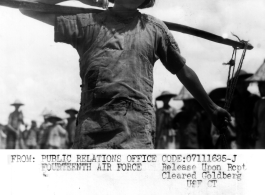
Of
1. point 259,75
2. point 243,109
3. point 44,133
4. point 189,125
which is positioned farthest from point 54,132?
point 259,75

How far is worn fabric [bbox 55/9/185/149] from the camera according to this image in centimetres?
304

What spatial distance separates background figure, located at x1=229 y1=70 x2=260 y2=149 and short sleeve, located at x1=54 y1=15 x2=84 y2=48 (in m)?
3.98

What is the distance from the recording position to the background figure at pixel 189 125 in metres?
7.66

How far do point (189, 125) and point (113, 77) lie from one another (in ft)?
15.8

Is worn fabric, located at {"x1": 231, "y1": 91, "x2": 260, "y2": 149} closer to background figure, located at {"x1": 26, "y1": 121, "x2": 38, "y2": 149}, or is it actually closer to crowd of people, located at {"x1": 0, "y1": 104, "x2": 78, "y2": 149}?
crowd of people, located at {"x1": 0, "y1": 104, "x2": 78, "y2": 149}

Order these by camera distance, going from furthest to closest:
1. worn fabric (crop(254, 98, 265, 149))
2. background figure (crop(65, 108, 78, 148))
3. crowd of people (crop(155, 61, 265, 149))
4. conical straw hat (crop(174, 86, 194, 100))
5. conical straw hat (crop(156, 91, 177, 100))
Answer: background figure (crop(65, 108, 78, 148)) → conical straw hat (crop(156, 91, 177, 100)) → conical straw hat (crop(174, 86, 194, 100)) → crowd of people (crop(155, 61, 265, 149)) → worn fabric (crop(254, 98, 265, 149))

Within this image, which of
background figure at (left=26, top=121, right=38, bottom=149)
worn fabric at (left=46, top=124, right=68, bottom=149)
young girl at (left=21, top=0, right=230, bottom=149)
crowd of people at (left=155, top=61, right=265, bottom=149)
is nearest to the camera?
young girl at (left=21, top=0, right=230, bottom=149)

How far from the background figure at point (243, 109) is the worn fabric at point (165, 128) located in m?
1.66

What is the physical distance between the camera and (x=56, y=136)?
35.0 feet

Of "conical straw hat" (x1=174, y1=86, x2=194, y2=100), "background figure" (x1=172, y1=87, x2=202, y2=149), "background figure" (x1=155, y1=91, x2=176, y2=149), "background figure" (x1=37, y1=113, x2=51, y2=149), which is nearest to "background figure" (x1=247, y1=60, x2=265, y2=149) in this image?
"background figure" (x1=172, y1=87, x2=202, y2=149)

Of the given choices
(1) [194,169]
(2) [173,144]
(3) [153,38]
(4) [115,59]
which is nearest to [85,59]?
(4) [115,59]

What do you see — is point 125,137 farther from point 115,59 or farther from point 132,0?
point 132,0

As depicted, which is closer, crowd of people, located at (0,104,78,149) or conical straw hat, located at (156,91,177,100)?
conical straw hat, located at (156,91,177,100)

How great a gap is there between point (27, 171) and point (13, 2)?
100cm
